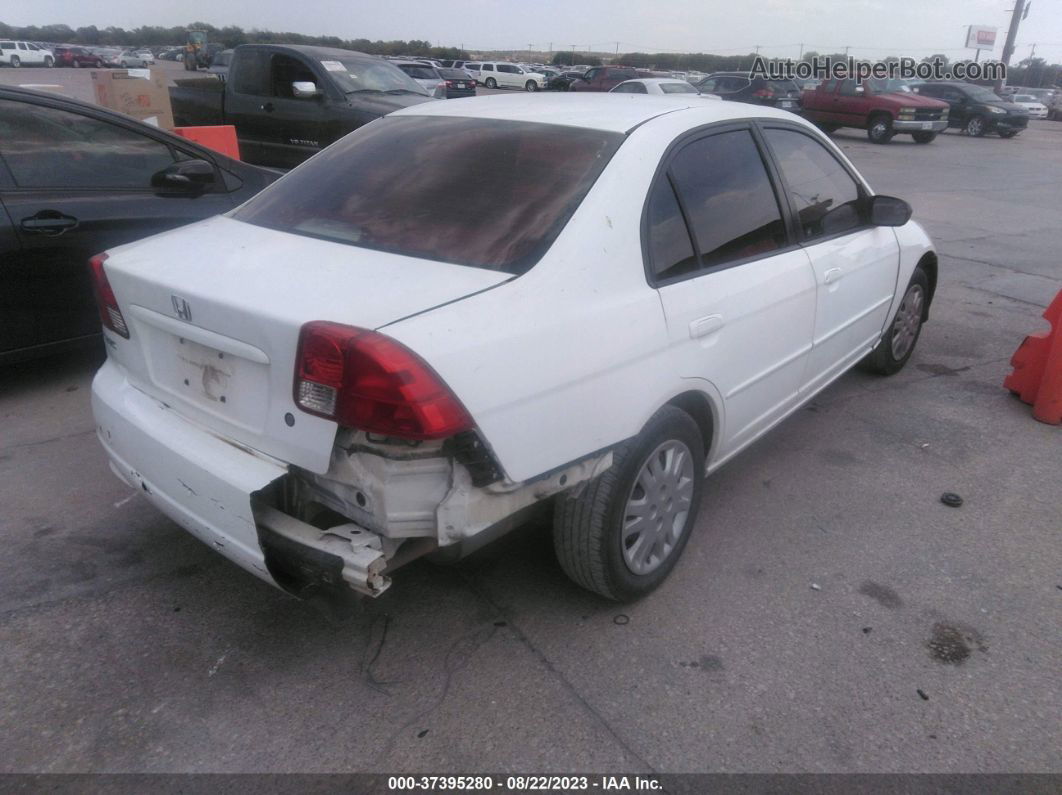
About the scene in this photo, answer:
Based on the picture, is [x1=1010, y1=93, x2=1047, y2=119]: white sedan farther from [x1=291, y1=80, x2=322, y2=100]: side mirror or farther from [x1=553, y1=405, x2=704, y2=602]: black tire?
[x1=553, y1=405, x2=704, y2=602]: black tire

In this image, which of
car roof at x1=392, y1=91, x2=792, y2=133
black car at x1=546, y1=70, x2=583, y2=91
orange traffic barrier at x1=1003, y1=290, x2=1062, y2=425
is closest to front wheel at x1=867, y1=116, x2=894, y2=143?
black car at x1=546, y1=70, x2=583, y2=91

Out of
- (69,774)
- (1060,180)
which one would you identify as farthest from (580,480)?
(1060,180)

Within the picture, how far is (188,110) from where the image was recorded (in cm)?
1052

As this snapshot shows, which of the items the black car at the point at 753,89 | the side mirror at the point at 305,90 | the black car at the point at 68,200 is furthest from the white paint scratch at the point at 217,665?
the black car at the point at 753,89

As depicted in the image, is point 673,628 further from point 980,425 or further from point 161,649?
point 980,425

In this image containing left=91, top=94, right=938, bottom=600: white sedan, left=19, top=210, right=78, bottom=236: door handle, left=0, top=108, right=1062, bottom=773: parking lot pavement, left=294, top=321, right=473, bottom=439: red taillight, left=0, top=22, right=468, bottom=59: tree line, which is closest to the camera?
Answer: left=294, top=321, right=473, bottom=439: red taillight

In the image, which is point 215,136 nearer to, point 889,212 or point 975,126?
point 889,212

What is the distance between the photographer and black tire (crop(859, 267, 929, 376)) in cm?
478

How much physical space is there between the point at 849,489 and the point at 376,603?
222cm

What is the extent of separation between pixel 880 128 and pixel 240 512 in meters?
23.4

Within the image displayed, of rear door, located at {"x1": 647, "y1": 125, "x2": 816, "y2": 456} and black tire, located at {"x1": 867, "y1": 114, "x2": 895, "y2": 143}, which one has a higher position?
rear door, located at {"x1": 647, "y1": 125, "x2": 816, "y2": 456}

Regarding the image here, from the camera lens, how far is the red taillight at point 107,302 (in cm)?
267

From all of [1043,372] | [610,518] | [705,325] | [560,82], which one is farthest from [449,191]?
[560,82]

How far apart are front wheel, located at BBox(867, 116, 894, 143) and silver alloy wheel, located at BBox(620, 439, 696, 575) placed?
22.0m
